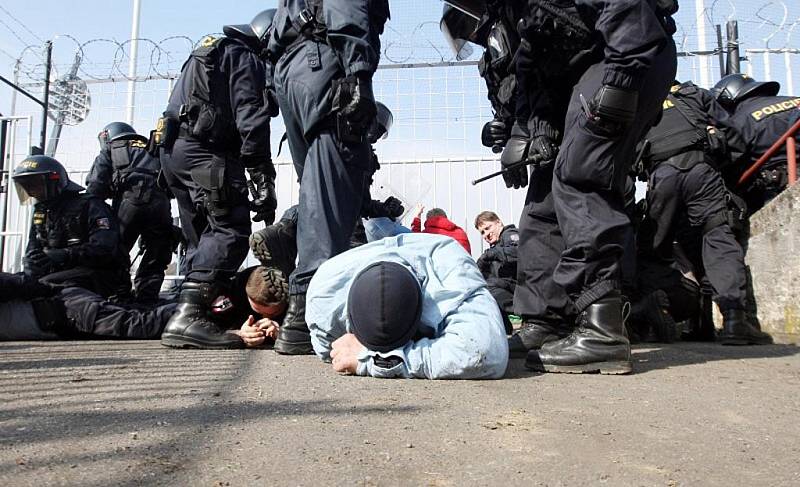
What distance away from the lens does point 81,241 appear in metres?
4.48

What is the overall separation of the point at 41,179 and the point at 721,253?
15.3 ft

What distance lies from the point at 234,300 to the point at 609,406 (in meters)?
2.07

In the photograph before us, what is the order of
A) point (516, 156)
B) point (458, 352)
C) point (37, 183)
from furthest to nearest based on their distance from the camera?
1. point (37, 183)
2. point (516, 156)
3. point (458, 352)

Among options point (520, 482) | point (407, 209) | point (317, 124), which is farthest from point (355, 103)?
point (407, 209)

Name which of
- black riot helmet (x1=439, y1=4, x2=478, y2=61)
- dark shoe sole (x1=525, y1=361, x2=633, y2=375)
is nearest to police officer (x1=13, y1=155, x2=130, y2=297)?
black riot helmet (x1=439, y1=4, x2=478, y2=61)

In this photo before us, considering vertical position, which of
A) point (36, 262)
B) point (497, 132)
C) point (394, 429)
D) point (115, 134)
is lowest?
point (394, 429)

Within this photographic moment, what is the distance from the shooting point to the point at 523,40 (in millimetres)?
2301

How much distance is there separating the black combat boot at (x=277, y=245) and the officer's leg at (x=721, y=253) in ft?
7.88

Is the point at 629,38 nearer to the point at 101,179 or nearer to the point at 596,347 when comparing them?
the point at 596,347

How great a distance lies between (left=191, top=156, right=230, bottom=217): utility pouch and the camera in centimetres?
Answer: 295

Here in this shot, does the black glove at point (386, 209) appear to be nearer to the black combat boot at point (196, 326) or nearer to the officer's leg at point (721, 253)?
the black combat boot at point (196, 326)

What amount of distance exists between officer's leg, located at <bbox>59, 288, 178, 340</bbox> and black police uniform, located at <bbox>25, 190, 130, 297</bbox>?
1.09 ft

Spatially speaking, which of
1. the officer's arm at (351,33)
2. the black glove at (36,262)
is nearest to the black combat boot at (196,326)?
the officer's arm at (351,33)

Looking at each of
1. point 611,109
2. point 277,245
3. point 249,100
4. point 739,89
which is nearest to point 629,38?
point 611,109
